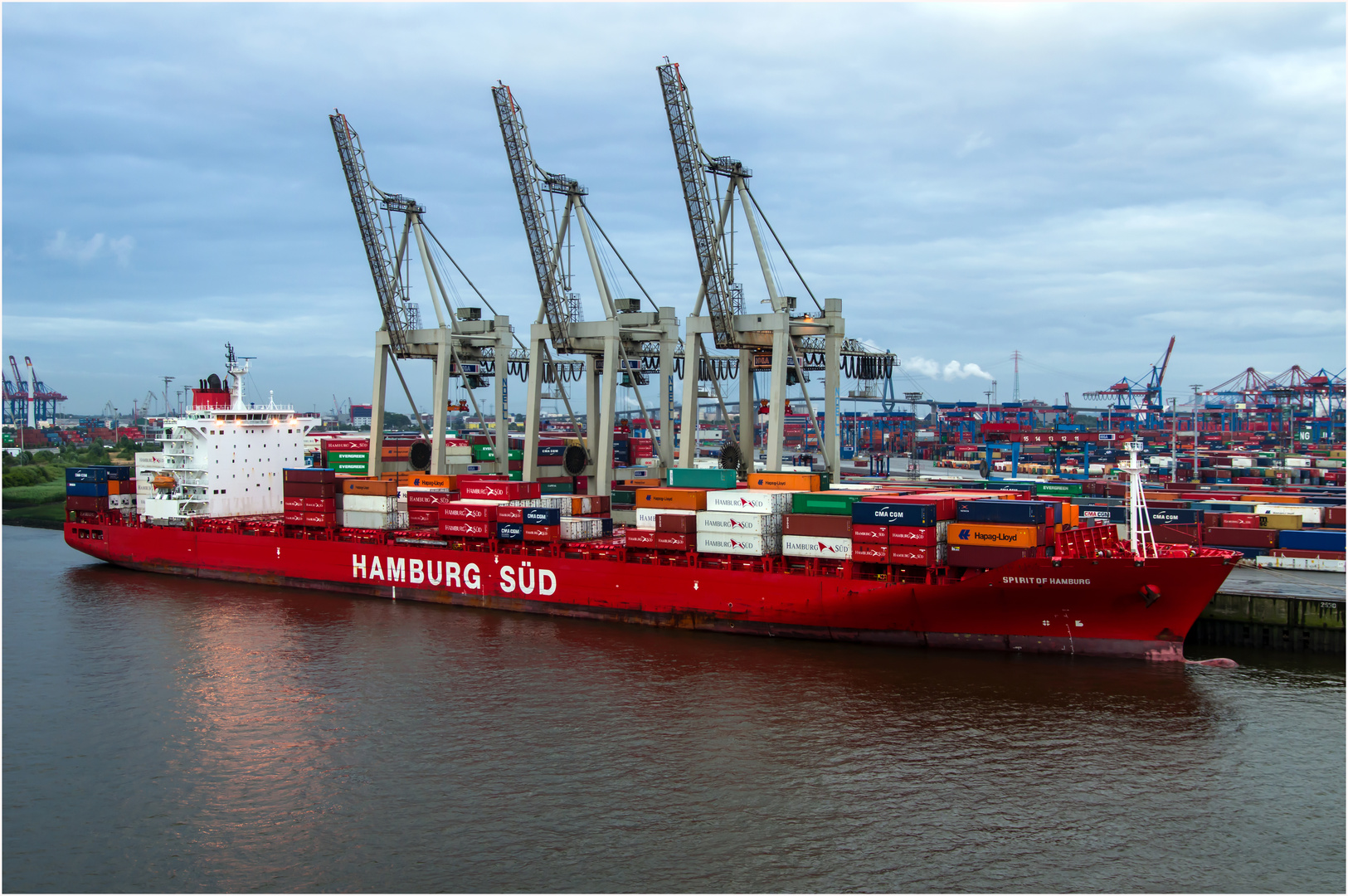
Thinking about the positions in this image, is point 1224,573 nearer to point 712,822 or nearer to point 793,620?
point 793,620

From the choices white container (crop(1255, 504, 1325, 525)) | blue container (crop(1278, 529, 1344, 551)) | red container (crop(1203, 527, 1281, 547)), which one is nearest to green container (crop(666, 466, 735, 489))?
red container (crop(1203, 527, 1281, 547))

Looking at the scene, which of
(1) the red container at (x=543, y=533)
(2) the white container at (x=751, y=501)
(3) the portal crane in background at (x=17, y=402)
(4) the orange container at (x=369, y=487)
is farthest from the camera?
(3) the portal crane in background at (x=17, y=402)

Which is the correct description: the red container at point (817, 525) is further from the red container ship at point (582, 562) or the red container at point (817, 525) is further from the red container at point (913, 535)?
the red container at point (913, 535)

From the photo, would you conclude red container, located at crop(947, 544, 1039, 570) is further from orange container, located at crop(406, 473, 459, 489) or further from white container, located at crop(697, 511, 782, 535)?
orange container, located at crop(406, 473, 459, 489)

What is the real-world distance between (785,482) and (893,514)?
15.7 ft

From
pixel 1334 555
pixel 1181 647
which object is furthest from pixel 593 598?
pixel 1334 555

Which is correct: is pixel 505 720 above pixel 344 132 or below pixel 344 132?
below

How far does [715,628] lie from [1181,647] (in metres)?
12.9

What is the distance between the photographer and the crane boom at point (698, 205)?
35.2 metres

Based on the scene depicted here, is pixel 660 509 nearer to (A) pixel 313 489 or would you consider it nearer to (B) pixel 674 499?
(B) pixel 674 499

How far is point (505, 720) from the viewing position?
21.9 meters

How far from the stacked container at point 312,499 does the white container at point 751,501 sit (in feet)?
55.1

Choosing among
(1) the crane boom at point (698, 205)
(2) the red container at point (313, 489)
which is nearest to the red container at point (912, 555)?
(1) the crane boom at point (698, 205)

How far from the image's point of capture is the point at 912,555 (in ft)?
88.6
